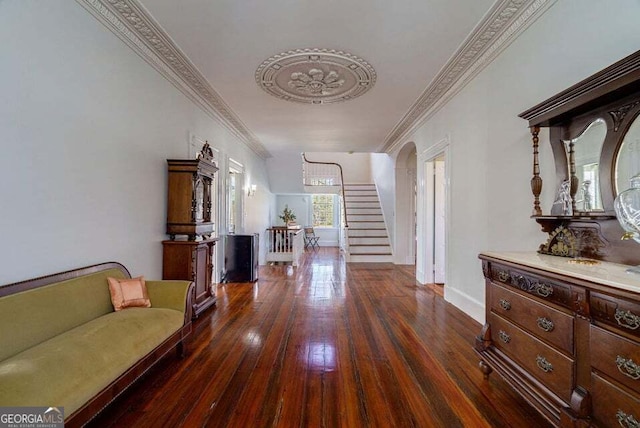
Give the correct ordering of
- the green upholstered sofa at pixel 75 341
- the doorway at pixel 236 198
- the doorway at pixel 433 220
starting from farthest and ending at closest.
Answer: the doorway at pixel 236 198 < the doorway at pixel 433 220 < the green upholstered sofa at pixel 75 341

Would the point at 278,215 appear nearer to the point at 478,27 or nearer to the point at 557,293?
the point at 478,27

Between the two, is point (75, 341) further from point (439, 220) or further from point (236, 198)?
point (236, 198)

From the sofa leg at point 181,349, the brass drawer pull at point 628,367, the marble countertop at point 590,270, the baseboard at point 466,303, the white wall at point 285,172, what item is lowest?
the sofa leg at point 181,349

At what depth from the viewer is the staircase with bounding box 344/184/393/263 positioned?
27.1ft

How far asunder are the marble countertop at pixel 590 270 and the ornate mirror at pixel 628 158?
49cm

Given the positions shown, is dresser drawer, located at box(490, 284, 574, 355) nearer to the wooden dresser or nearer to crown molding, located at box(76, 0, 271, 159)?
the wooden dresser

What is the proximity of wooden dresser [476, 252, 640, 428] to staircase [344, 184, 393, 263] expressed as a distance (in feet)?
19.9

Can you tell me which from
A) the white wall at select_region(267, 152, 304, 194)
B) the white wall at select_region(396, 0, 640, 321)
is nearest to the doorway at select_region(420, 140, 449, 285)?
the white wall at select_region(396, 0, 640, 321)

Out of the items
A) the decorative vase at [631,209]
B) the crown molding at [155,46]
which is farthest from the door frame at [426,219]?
the decorative vase at [631,209]

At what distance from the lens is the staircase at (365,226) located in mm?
8250

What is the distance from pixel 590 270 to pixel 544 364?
0.60 m

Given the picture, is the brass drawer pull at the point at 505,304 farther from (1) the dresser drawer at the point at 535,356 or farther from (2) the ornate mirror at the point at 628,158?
(2) the ornate mirror at the point at 628,158

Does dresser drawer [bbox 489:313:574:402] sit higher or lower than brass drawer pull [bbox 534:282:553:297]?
lower

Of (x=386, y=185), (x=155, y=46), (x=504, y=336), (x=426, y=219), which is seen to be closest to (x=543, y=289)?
(x=504, y=336)
